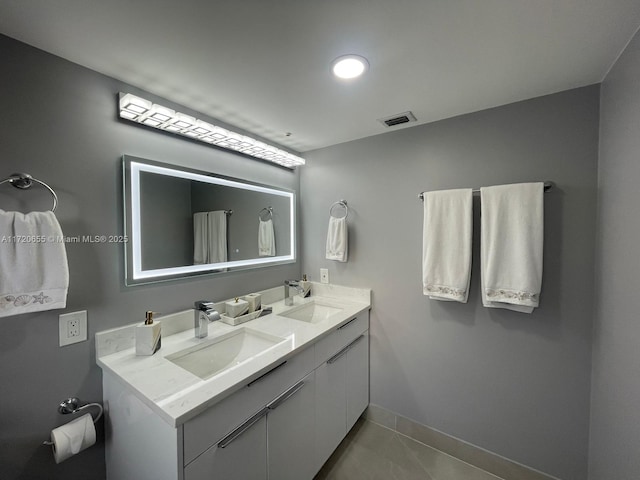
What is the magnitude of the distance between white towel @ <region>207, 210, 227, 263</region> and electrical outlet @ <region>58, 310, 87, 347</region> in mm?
646

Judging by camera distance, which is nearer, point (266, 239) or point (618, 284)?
point (618, 284)

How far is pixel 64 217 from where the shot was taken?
3.53 ft

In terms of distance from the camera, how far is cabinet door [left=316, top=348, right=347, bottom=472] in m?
1.44

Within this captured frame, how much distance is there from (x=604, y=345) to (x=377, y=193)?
1437 millimetres

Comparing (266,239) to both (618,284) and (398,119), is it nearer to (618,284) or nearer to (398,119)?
(398,119)

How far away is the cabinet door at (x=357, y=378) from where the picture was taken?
68.3 inches

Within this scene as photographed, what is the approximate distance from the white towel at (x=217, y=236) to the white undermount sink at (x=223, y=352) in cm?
50

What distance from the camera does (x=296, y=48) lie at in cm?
102

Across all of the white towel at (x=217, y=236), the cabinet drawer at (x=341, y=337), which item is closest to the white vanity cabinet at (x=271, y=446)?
the cabinet drawer at (x=341, y=337)

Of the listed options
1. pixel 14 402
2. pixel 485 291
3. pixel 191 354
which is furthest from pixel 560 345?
pixel 14 402

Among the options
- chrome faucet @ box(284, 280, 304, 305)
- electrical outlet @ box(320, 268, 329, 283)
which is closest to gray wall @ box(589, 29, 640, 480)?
electrical outlet @ box(320, 268, 329, 283)

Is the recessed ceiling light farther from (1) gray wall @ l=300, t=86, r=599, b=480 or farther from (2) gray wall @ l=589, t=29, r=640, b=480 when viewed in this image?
(2) gray wall @ l=589, t=29, r=640, b=480

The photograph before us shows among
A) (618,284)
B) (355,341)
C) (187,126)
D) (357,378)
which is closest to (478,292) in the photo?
(618,284)

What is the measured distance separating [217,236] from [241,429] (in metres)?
1.08
